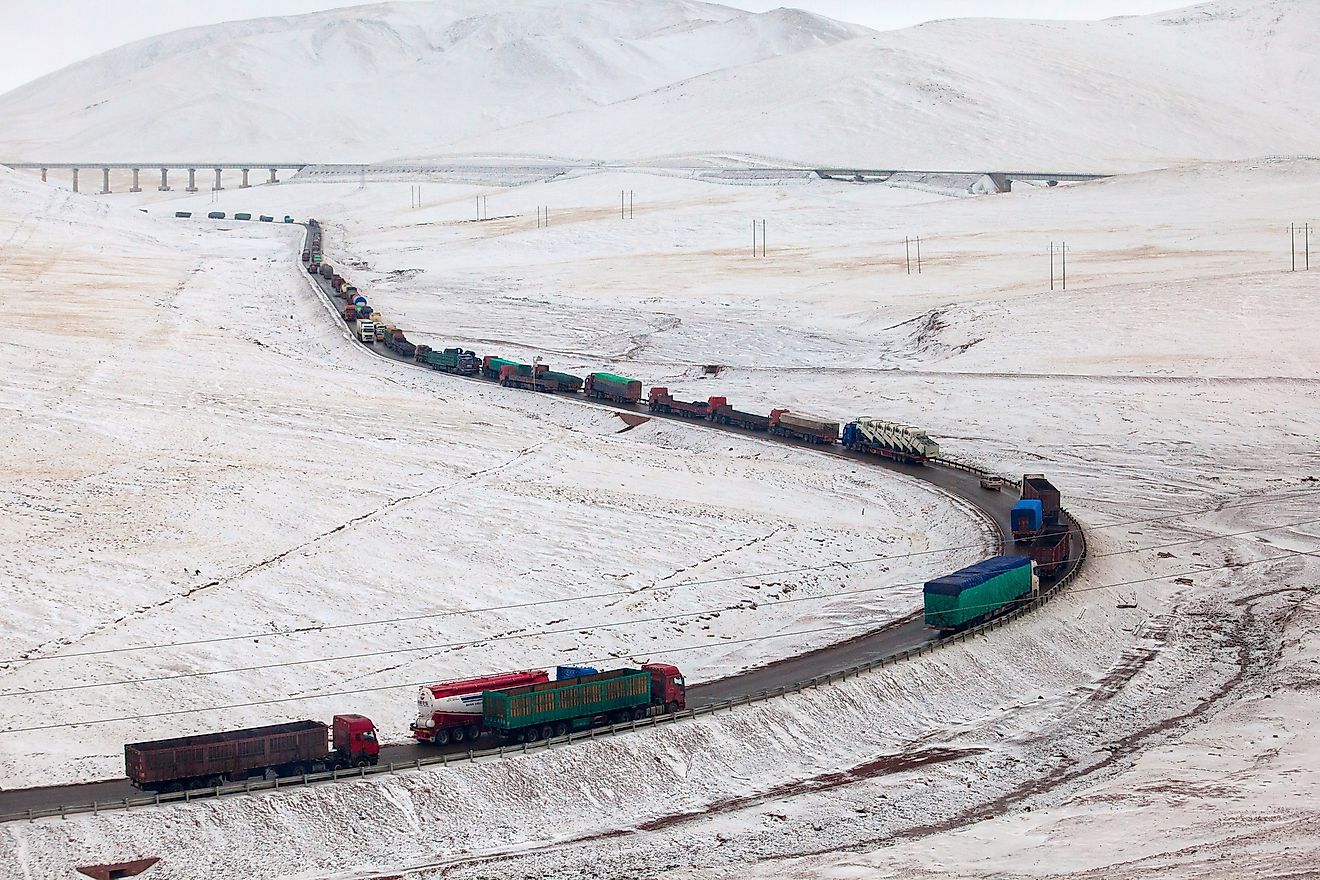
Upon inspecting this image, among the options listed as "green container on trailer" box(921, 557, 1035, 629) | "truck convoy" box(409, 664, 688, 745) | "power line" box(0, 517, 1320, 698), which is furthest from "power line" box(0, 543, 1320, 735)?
"truck convoy" box(409, 664, 688, 745)

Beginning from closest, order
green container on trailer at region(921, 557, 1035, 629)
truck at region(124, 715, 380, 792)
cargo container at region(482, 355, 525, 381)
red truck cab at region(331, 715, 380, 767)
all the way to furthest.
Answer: truck at region(124, 715, 380, 792), red truck cab at region(331, 715, 380, 767), green container on trailer at region(921, 557, 1035, 629), cargo container at region(482, 355, 525, 381)

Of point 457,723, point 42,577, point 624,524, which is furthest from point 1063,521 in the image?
point 42,577

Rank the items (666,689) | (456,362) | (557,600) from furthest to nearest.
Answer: (456,362) < (557,600) < (666,689)

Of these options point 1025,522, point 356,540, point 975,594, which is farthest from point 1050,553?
point 356,540

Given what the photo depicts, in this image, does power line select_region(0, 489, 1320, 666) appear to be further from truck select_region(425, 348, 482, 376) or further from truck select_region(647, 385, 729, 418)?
truck select_region(425, 348, 482, 376)

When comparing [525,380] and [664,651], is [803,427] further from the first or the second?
[664,651]

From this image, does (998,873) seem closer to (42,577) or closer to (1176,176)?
(42,577)
